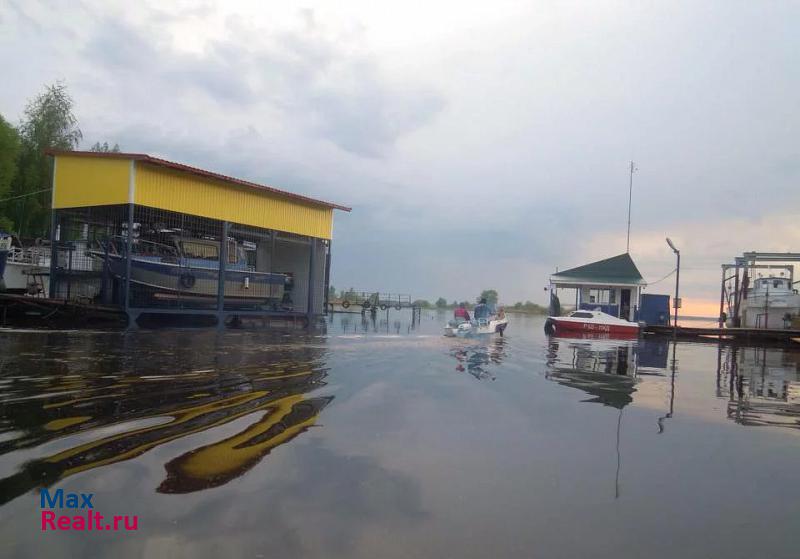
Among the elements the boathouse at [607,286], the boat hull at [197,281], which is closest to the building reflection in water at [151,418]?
the boat hull at [197,281]

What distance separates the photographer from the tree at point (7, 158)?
29.9 meters

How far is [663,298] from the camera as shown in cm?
3334

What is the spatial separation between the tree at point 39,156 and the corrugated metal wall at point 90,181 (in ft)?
48.5

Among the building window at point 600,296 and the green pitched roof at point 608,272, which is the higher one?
the green pitched roof at point 608,272

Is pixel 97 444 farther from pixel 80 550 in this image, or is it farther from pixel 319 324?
pixel 319 324

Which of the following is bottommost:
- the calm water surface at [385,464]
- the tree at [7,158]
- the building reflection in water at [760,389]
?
the calm water surface at [385,464]

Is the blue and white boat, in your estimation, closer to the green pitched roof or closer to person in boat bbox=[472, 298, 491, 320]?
person in boat bbox=[472, 298, 491, 320]

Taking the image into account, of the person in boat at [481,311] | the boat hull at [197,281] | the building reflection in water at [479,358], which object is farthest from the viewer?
the person in boat at [481,311]

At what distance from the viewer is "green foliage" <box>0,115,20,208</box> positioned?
29891 millimetres

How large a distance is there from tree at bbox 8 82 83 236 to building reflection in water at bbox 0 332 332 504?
98.9 feet

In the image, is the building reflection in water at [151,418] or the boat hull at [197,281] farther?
the boat hull at [197,281]

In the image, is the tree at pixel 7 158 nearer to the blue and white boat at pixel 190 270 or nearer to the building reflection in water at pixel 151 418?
the blue and white boat at pixel 190 270

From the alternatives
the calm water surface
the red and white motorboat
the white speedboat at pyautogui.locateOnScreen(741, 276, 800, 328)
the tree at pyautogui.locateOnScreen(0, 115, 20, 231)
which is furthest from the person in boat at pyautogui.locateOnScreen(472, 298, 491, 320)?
the tree at pyautogui.locateOnScreen(0, 115, 20, 231)

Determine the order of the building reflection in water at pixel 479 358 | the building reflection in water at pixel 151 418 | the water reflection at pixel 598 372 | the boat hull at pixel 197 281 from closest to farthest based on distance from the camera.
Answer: the building reflection in water at pixel 151 418 → the water reflection at pixel 598 372 → the building reflection in water at pixel 479 358 → the boat hull at pixel 197 281
